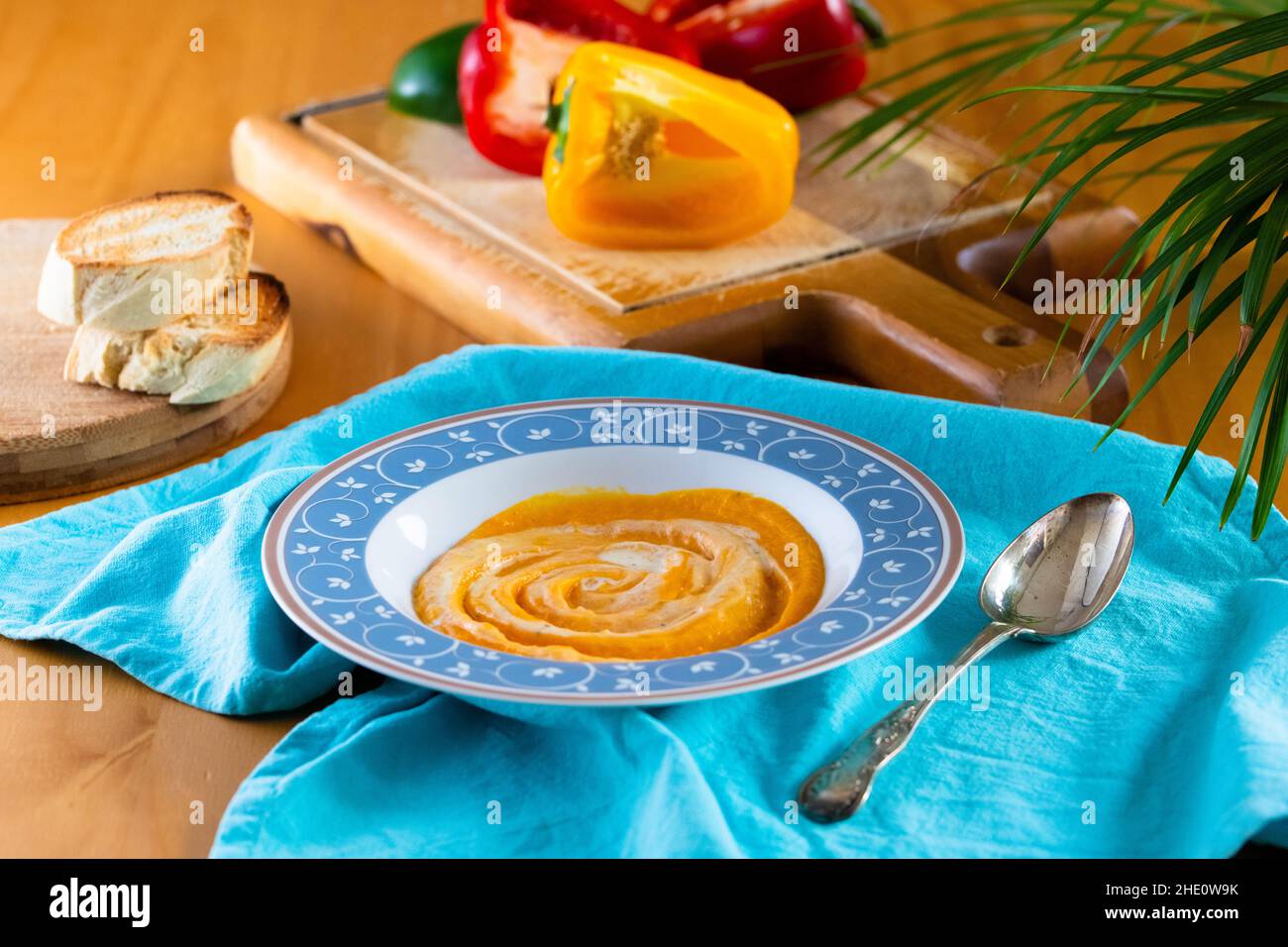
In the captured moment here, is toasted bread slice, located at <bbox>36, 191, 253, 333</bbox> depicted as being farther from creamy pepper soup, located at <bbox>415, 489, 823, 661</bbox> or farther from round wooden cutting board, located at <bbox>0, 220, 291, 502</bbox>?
creamy pepper soup, located at <bbox>415, 489, 823, 661</bbox>

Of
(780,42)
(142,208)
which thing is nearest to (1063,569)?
(142,208)

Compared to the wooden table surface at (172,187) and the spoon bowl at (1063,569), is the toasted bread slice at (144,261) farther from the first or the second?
the spoon bowl at (1063,569)

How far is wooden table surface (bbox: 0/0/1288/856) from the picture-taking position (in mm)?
827

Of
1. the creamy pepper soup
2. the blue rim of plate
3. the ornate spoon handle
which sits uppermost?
the blue rim of plate

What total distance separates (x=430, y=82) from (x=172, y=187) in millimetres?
306

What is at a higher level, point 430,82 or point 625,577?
point 430,82

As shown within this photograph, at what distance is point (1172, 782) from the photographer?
0.80 meters

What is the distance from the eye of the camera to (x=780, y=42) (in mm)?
1705

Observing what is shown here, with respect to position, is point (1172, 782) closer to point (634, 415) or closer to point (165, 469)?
point (634, 415)

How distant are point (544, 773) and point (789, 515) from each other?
25 cm

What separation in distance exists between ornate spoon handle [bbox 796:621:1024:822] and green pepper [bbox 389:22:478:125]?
107 cm

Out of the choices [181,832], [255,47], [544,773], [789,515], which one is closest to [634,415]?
[789,515]

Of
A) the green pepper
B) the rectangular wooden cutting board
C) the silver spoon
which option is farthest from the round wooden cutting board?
the silver spoon

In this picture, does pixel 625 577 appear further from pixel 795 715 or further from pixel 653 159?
pixel 653 159
